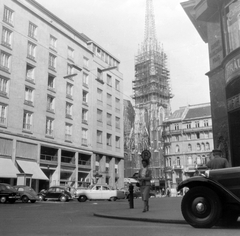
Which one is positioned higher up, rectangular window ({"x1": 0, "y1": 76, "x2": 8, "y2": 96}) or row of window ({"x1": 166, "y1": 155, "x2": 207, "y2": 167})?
rectangular window ({"x1": 0, "y1": 76, "x2": 8, "y2": 96})

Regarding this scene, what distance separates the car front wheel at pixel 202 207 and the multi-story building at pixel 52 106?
22949 mm

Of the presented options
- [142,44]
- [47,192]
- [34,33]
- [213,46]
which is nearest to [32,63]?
[34,33]

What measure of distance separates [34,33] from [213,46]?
2840 centimetres

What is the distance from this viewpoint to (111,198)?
3191cm

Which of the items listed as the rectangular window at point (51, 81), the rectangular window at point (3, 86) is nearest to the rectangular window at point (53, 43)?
the rectangular window at point (51, 81)

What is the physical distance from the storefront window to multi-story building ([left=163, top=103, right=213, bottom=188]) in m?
61.9

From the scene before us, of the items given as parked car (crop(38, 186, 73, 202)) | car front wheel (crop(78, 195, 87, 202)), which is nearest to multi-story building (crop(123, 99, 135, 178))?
car front wheel (crop(78, 195, 87, 202))

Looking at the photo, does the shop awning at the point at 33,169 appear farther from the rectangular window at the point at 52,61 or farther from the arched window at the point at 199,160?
the arched window at the point at 199,160

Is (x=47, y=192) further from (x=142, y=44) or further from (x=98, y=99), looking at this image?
(x=142, y=44)

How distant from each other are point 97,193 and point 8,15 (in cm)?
2163

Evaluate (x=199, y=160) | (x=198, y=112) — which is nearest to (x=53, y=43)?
(x=199, y=160)

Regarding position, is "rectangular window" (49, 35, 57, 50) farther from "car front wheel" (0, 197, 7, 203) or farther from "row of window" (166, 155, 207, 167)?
"row of window" (166, 155, 207, 167)

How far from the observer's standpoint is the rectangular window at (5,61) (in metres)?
35.4

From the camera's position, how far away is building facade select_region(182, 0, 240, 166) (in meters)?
14.0
